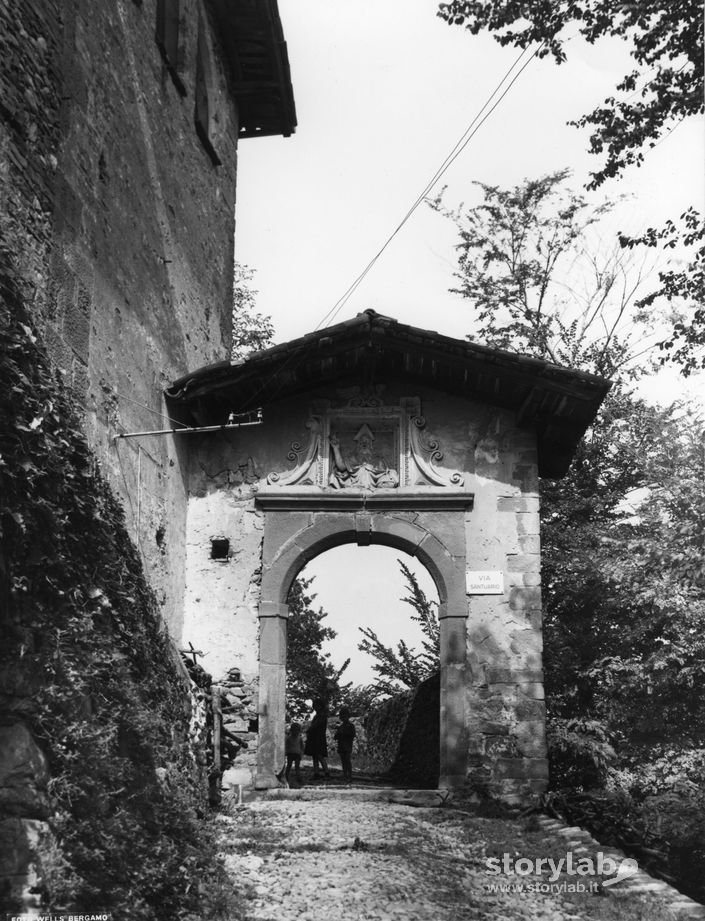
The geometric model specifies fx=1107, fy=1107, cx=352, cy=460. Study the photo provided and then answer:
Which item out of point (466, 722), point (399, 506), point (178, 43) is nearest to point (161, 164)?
point (178, 43)

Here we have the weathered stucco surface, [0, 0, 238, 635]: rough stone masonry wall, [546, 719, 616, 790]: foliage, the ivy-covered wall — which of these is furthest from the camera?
the ivy-covered wall

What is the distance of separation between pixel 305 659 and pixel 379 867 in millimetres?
17629

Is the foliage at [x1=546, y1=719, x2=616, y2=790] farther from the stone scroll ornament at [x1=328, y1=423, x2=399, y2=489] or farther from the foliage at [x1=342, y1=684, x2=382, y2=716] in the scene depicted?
the foliage at [x1=342, y1=684, x2=382, y2=716]

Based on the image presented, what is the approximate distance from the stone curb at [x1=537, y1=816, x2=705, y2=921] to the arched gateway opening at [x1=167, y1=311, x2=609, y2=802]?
188 cm

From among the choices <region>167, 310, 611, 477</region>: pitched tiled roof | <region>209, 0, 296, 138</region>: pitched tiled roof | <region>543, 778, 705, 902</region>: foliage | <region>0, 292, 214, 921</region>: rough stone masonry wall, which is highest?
<region>209, 0, 296, 138</region>: pitched tiled roof

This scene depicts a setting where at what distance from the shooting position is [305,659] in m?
24.8

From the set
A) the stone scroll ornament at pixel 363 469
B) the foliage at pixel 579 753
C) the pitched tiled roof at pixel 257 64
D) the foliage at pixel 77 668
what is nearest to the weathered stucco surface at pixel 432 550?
the stone scroll ornament at pixel 363 469

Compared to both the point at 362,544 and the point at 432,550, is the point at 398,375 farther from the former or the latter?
the point at 432,550

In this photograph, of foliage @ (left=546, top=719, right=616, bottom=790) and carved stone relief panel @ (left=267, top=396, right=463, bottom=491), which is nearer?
carved stone relief panel @ (left=267, top=396, right=463, bottom=491)

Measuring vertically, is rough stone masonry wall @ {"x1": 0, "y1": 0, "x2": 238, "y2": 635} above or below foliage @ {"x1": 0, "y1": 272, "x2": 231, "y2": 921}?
above

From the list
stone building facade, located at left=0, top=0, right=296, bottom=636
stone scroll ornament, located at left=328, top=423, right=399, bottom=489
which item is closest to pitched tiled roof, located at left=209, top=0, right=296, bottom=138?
stone building facade, located at left=0, top=0, right=296, bottom=636

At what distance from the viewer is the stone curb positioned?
614 centimetres

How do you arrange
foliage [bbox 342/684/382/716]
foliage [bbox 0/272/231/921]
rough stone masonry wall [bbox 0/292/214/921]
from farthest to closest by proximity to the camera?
foliage [bbox 342/684/382/716] → foliage [bbox 0/272/231/921] → rough stone masonry wall [bbox 0/292/214/921]

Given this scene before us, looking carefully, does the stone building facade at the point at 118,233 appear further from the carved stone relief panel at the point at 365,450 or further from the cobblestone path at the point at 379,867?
the cobblestone path at the point at 379,867
